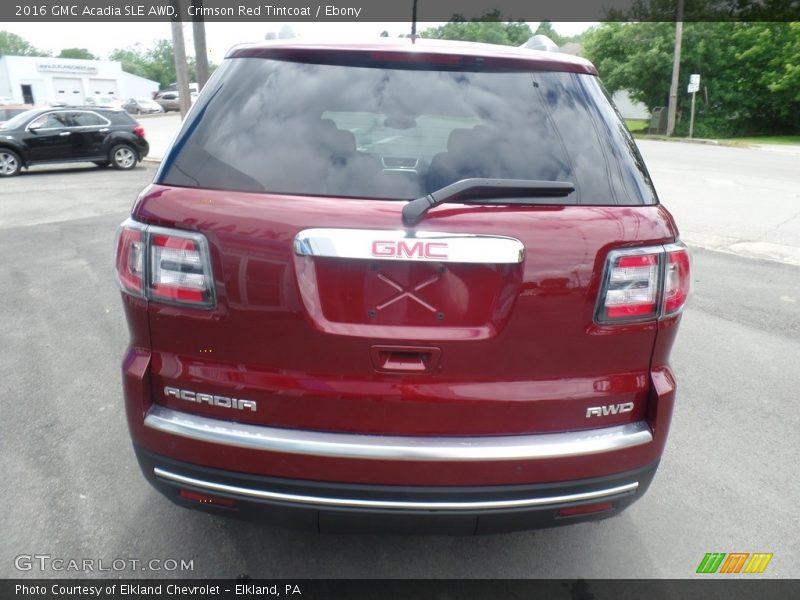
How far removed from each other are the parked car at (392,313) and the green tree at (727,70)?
127ft

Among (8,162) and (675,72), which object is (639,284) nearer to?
(8,162)

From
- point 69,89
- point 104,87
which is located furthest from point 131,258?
point 104,87

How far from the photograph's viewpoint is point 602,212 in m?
1.89

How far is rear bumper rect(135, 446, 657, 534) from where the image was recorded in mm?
1869

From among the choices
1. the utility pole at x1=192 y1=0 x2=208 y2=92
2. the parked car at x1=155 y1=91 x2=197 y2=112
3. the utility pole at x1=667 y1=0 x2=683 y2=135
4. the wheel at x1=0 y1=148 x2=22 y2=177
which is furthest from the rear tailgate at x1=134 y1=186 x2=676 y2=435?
the parked car at x1=155 y1=91 x2=197 y2=112

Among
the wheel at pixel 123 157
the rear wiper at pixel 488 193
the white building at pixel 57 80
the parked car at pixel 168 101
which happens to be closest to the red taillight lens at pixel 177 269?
the rear wiper at pixel 488 193

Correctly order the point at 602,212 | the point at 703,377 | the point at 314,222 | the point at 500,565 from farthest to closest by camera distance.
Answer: the point at 703,377 < the point at 500,565 < the point at 602,212 < the point at 314,222

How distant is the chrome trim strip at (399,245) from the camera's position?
173cm

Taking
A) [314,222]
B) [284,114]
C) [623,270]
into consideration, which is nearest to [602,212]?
[623,270]

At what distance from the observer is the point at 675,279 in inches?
77.7

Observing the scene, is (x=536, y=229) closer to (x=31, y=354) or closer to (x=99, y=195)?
(x=31, y=354)

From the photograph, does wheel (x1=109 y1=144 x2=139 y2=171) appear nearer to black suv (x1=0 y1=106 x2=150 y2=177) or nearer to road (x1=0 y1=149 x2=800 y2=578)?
black suv (x1=0 y1=106 x2=150 y2=177)

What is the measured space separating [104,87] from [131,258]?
71.0 m

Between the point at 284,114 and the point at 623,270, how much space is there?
1.17 m
